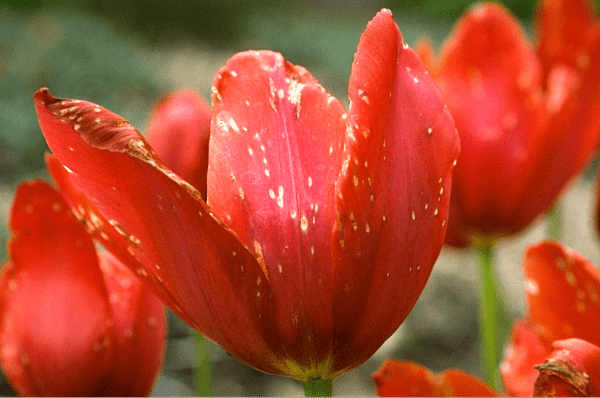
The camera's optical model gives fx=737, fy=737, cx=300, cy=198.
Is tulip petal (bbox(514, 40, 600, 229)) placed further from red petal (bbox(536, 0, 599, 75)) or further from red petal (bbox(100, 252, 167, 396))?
red petal (bbox(100, 252, 167, 396))

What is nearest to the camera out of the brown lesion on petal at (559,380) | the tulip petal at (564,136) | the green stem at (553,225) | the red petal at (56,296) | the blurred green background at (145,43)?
the brown lesion on petal at (559,380)

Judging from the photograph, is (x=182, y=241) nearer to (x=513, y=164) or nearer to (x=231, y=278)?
(x=231, y=278)

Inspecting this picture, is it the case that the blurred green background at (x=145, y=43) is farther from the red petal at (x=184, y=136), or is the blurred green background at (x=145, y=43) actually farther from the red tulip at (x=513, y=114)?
the red tulip at (x=513, y=114)

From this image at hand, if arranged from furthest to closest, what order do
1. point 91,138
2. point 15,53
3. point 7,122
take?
point 15,53
point 7,122
point 91,138

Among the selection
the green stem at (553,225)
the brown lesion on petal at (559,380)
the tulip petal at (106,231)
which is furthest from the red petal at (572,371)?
the green stem at (553,225)

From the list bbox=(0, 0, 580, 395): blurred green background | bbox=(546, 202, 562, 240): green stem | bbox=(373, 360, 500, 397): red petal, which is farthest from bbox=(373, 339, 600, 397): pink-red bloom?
bbox=(0, 0, 580, 395): blurred green background

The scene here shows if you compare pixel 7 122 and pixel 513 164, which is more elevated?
pixel 513 164

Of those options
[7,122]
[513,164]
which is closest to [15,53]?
[7,122]
